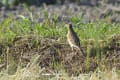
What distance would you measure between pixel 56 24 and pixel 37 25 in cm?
46

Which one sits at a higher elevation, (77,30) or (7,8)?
(77,30)

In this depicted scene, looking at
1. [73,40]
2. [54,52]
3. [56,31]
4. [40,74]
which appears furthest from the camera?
[56,31]

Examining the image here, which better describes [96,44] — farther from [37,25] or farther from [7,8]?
[7,8]

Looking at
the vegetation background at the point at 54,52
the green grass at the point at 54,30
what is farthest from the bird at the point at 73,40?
the green grass at the point at 54,30

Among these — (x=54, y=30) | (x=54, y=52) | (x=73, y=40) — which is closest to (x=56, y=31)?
(x=54, y=30)

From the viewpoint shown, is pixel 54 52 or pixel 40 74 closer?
pixel 40 74

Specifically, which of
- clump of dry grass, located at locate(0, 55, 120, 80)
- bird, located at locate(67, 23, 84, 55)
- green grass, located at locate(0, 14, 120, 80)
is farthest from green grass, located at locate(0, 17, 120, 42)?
clump of dry grass, located at locate(0, 55, 120, 80)

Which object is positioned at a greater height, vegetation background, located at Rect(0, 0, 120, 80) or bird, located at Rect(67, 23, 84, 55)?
bird, located at Rect(67, 23, 84, 55)

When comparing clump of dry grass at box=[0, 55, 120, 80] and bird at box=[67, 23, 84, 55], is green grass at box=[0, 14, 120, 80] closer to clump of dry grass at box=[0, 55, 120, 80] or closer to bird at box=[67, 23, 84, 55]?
bird at box=[67, 23, 84, 55]

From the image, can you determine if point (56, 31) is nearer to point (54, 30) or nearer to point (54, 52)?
point (54, 30)

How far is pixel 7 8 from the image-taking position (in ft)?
60.2

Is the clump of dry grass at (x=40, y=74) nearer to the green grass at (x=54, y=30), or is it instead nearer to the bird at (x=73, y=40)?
the bird at (x=73, y=40)

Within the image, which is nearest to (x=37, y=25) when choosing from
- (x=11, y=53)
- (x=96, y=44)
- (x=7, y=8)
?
(x=11, y=53)

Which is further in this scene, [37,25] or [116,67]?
[37,25]
